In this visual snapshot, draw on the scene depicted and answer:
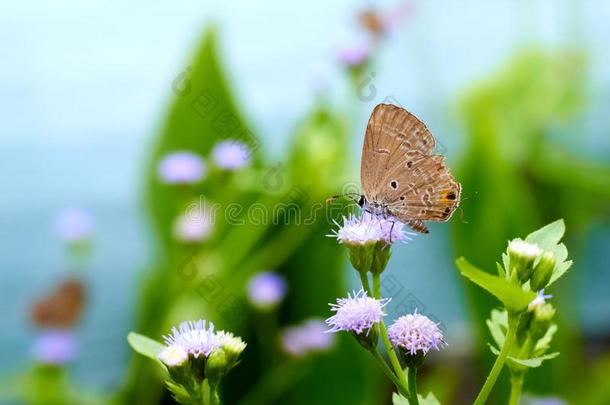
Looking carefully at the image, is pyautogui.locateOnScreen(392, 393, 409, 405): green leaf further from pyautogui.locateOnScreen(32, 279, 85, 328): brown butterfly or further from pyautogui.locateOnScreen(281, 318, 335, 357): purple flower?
pyautogui.locateOnScreen(32, 279, 85, 328): brown butterfly

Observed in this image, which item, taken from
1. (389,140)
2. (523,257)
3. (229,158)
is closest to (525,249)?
(523,257)

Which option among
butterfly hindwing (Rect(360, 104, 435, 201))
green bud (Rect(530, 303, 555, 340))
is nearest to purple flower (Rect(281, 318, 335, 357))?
butterfly hindwing (Rect(360, 104, 435, 201))

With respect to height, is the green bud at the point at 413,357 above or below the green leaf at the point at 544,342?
above

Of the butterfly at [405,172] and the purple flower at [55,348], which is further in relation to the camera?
the purple flower at [55,348]

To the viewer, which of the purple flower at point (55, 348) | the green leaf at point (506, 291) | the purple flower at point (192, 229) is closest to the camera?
the green leaf at point (506, 291)

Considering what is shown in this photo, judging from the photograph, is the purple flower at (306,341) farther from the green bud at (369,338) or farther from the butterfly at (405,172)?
the green bud at (369,338)

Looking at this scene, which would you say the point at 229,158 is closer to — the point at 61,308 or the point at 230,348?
the point at 61,308

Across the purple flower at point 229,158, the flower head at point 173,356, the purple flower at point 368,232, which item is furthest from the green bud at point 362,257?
the purple flower at point 229,158
